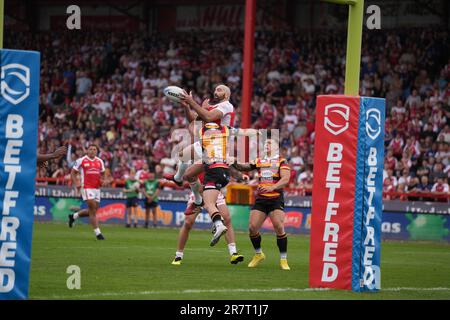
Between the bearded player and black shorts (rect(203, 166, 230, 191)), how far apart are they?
456 millimetres

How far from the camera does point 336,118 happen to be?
1217 centimetres

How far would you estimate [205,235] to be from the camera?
27141mm

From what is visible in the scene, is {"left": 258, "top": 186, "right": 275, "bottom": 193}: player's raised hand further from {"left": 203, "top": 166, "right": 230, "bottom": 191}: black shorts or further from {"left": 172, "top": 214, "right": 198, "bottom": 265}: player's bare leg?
{"left": 172, "top": 214, "right": 198, "bottom": 265}: player's bare leg

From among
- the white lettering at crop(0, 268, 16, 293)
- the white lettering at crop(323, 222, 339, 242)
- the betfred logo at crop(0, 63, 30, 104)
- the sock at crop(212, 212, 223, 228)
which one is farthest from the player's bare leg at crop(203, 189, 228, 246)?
the betfred logo at crop(0, 63, 30, 104)

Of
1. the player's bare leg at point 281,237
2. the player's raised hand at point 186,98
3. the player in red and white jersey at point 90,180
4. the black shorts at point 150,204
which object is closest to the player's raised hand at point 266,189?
the player's bare leg at point 281,237

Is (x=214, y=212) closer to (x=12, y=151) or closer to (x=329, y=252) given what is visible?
(x=329, y=252)

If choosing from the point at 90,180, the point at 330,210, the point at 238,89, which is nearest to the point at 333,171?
the point at 330,210

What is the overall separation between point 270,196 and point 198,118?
1.79 metres

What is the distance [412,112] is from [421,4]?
23.7 ft

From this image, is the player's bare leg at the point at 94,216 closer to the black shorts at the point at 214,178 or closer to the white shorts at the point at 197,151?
the white shorts at the point at 197,151

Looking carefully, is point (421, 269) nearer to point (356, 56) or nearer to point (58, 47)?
point (356, 56)

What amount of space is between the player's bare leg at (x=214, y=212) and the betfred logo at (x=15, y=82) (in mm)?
5672

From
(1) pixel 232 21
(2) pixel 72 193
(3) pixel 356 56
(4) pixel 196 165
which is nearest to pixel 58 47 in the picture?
(1) pixel 232 21

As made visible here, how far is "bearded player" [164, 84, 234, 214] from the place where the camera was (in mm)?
14758
